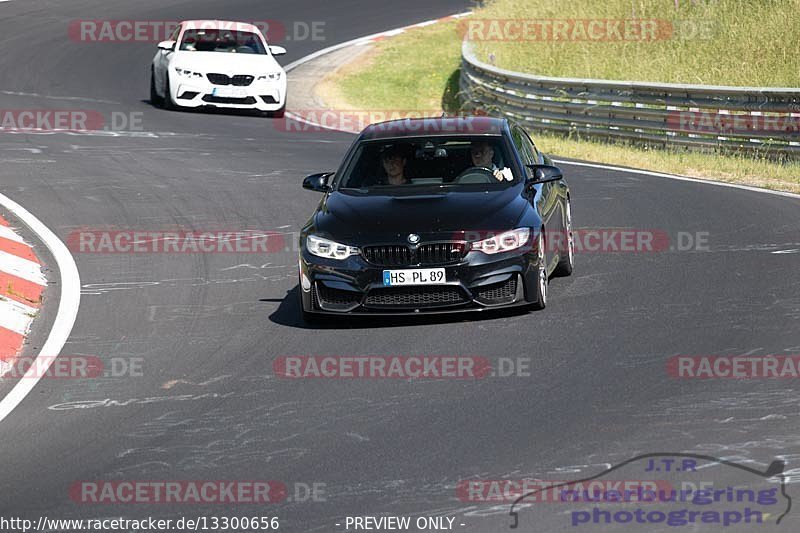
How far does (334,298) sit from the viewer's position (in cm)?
1066

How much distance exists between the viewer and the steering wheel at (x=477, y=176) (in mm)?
11617

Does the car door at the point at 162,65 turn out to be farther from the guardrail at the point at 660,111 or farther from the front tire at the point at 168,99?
the guardrail at the point at 660,111

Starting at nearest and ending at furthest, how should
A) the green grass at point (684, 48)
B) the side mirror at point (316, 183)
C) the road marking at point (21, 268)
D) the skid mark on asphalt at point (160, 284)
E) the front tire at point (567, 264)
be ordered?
1. the side mirror at point (316, 183)
2. the front tire at point (567, 264)
3. the skid mark on asphalt at point (160, 284)
4. the road marking at point (21, 268)
5. the green grass at point (684, 48)

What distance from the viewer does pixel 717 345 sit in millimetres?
9625

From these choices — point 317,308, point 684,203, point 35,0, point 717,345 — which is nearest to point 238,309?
point 317,308

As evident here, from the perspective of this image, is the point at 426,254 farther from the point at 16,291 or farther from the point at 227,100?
the point at 227,100

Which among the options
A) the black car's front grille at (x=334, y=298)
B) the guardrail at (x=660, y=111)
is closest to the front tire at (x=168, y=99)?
the guardrail at (x=660, y=111)

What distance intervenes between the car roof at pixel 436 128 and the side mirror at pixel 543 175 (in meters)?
0.53

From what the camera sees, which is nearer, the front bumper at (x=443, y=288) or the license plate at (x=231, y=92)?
the front bumper at (x=443, y=288)

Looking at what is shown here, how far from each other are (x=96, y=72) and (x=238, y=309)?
20.8m

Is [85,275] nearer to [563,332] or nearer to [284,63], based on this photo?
[563,332]

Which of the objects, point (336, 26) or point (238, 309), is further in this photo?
point (336, 26)

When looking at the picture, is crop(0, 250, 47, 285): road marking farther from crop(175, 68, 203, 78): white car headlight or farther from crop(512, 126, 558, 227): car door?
crop(175, 68, 203, 78): white car headlight

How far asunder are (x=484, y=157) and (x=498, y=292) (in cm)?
164
